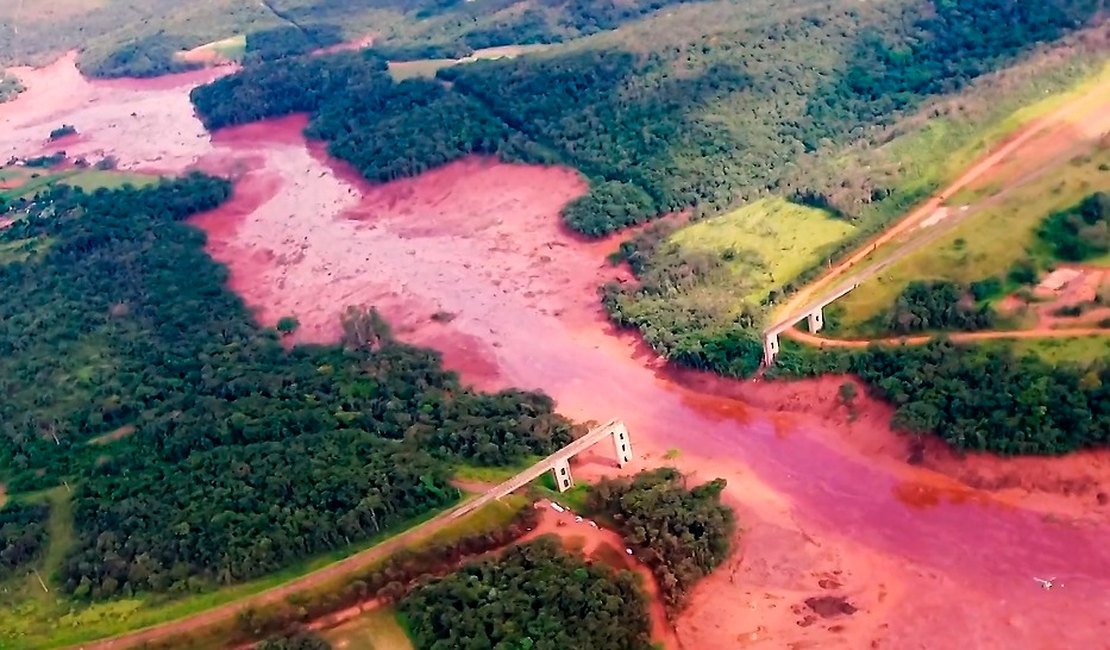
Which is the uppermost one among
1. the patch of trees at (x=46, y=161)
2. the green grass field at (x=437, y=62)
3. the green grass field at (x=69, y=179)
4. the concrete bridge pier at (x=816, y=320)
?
the green grass field at (x=437, y=62)

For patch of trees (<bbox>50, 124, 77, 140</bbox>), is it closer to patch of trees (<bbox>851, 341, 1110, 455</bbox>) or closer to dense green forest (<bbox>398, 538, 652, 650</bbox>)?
dense green forest (<bbox>398, 538, 652, 650</bbox>)

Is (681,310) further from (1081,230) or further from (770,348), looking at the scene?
(1081,230)

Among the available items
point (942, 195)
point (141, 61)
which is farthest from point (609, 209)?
point (141, 61)

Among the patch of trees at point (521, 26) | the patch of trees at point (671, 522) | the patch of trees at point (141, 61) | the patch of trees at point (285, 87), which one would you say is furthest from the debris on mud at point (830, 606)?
the patch of trees at point (141, 61)

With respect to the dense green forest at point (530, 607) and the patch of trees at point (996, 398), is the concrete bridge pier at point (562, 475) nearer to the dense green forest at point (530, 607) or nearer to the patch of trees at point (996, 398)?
the dense green forest at point (530, 607)

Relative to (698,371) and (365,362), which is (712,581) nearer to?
(698,371)

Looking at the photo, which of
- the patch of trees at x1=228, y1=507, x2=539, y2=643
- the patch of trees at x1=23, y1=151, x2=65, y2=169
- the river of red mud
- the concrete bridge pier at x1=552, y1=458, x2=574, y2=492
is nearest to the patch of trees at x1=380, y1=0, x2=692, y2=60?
the river of red mud
